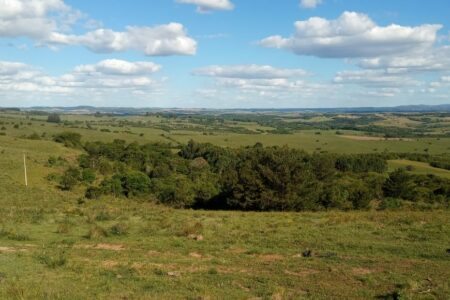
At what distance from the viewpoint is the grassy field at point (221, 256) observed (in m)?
10.6

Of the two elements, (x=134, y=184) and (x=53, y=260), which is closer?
(x=53, y=260)

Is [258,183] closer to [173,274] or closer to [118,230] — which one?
[118,230]

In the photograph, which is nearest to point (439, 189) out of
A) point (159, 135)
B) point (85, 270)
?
point (85, 270)

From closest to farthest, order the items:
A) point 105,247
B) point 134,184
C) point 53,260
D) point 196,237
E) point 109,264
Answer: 1. point 53,260
2. point 109,264
3. point 105,247
4. point 196,237
5. point 134,184

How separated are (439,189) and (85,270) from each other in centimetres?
6516

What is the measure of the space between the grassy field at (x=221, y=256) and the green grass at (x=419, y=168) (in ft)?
249

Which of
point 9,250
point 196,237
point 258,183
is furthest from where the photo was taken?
point 258,183

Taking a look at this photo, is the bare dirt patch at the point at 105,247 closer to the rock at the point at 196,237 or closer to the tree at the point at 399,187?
the rock at the point at 196,237

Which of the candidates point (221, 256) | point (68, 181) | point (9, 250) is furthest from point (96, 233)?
point (68, 181)

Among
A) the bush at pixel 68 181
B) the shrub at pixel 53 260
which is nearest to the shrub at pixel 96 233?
the shrub at pixel 53 260

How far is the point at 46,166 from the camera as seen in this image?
60.1m

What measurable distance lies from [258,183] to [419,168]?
243ft

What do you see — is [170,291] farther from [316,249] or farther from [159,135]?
[159,135]

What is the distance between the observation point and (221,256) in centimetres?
1423
